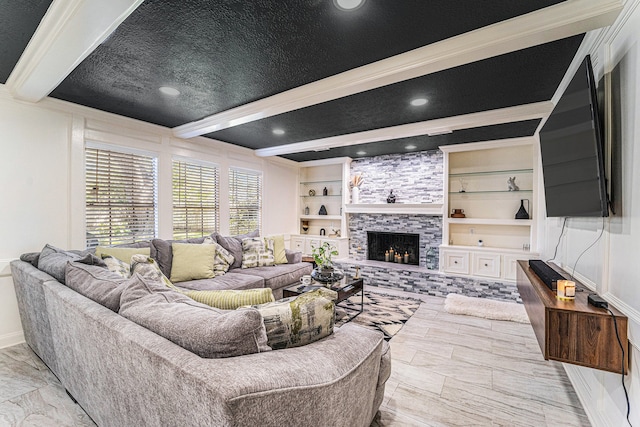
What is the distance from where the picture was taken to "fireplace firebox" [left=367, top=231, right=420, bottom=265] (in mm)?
5539

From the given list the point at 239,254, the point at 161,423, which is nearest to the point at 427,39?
the point at 161,423

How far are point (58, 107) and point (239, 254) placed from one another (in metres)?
2.67

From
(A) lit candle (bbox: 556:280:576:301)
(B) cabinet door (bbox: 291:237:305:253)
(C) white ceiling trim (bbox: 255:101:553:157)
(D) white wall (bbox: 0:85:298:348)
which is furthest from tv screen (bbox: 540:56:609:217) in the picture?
(B) cabinet door (bbox: 291:237:305:253)

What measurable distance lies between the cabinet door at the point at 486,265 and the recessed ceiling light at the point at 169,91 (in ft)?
15.4

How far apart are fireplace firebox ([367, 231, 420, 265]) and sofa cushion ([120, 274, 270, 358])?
481 centimetres

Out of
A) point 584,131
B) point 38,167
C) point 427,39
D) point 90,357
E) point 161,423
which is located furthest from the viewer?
point 38,167

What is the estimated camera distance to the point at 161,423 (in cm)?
108

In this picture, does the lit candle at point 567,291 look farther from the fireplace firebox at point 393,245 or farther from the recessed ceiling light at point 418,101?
the fireplace firebox at point 393,245

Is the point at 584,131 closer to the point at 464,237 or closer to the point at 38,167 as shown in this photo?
the point at 464,237

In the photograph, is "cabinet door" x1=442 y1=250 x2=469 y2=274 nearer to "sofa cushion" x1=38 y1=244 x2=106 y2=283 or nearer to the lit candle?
the lit candle

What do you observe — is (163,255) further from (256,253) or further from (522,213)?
(522,213)

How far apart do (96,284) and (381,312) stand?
318 cm

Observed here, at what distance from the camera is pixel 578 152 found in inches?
71.5

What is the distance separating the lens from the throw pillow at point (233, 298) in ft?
5.17
